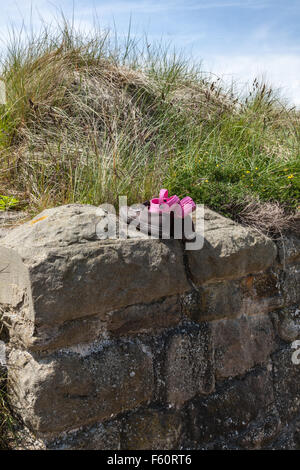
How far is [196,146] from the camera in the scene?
3.80m

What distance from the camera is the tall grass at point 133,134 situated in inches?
115

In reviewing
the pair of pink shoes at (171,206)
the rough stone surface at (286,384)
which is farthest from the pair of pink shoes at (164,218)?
the rough stone surface at (286,384)

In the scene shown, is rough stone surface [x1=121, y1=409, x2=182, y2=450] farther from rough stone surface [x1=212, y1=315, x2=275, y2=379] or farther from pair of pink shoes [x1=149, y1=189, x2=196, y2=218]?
pair of pink shoes [x1=149, y1=189, x2=196, y2=218]

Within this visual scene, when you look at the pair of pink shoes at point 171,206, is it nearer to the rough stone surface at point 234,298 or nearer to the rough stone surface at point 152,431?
the rough stone surface at point 234,298

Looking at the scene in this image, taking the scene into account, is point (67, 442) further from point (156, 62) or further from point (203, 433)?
point (156, 62)

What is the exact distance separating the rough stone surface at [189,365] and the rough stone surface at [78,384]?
13 centimetres

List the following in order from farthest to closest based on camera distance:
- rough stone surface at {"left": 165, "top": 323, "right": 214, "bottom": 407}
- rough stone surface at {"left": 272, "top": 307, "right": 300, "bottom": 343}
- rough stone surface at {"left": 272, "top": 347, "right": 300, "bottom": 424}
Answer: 1. rough stone surface at {"left": 272, "top": 307, "right": 300, "bottom": 343}
2. rough stone surface at {"left": 272, "top": 347, "right": 300, "bottom": 424}
3. rough stone surface at {"left": 165, "top": 323, "right": 214, "bottom": 407}

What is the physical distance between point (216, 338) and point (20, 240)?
1080 millimetres

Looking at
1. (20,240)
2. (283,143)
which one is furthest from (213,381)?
(283,143)

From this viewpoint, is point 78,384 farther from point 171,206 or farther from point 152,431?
point 171,206

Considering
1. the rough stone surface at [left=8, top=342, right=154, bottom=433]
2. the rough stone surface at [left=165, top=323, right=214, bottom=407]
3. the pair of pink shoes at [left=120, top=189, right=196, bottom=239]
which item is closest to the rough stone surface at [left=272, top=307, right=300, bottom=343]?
the rough stone surface at [left=165, top=323, right=214, bottom=407]

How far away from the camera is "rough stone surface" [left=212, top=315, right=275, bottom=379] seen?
7.72 ft

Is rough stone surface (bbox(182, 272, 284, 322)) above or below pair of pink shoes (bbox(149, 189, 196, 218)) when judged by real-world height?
below

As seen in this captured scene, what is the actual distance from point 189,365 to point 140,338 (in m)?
0.30
